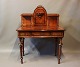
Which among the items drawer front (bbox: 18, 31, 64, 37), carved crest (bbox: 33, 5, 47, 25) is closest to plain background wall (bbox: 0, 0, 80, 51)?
carved crest (bbox: 33, 5, 47, 25)

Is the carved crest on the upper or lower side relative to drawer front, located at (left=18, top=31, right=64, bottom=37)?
upper

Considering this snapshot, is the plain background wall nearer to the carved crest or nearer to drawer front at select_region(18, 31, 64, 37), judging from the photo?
the carved crest

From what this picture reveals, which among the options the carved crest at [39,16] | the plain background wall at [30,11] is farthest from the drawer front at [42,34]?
the plain background wall at [30,11]

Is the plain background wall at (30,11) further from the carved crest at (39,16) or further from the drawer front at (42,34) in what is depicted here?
the drawer front at (42,34)

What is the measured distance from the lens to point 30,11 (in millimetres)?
3668

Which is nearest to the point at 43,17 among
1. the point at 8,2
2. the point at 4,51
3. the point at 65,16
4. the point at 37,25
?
the point at 37,25

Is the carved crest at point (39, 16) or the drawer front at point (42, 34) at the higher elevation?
the carved crest at point (39, 16)

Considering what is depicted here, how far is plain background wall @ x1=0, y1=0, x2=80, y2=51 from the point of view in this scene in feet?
12.0

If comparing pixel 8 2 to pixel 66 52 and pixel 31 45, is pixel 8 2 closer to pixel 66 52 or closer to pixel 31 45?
pixel 31 45

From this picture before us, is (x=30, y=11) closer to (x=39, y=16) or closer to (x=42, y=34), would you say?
(x=39, y=16)

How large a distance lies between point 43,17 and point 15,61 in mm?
994

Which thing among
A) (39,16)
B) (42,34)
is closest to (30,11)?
(39,16)

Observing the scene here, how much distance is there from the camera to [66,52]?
3.78 meters

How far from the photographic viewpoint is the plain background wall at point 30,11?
3646 mm
